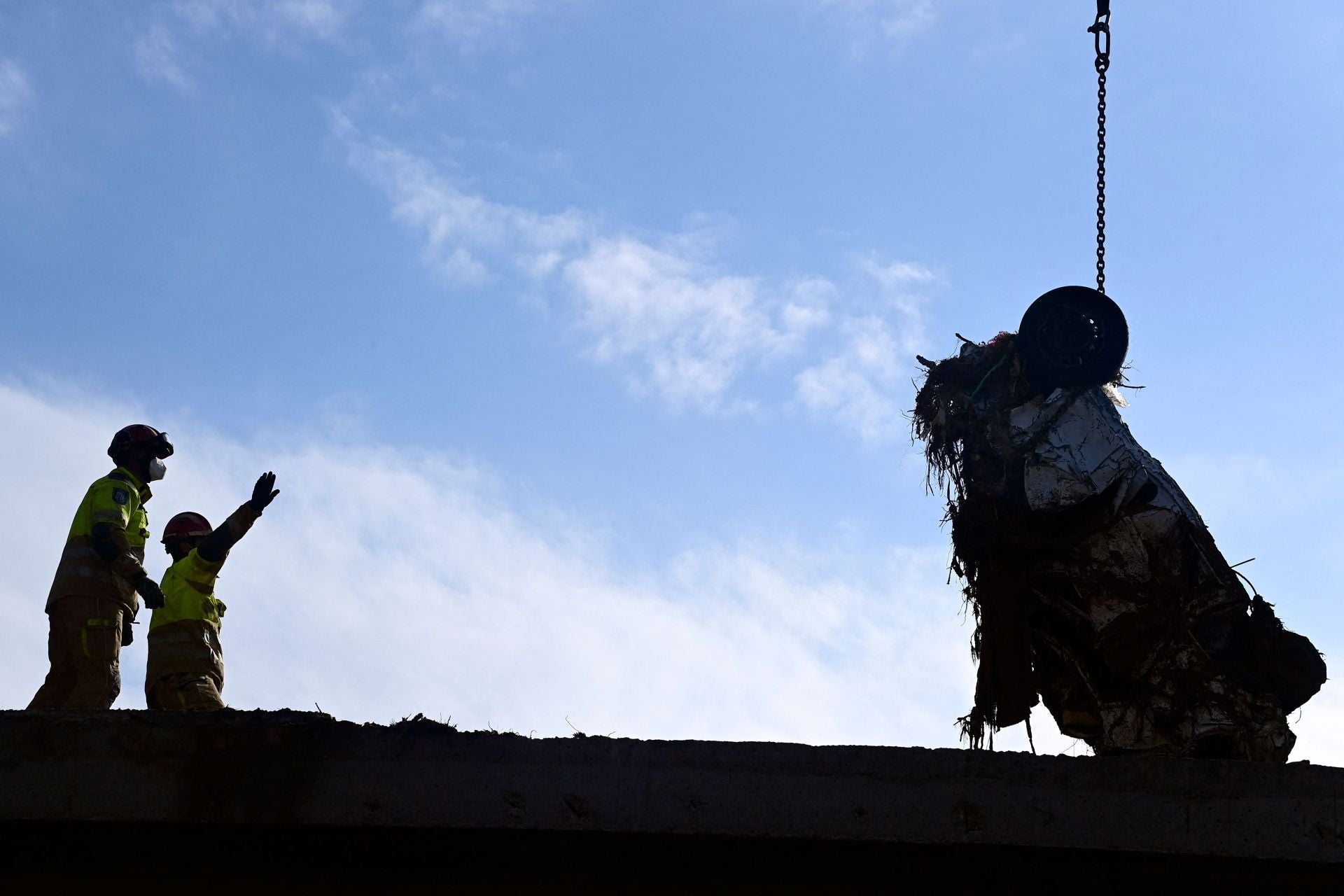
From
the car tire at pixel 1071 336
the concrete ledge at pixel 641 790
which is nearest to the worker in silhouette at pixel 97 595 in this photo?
the concrete ledge at pixel 641 790

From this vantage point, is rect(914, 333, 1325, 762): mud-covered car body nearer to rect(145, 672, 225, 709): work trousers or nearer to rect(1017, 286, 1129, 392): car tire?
rect(1017, 286, 1129, 392): car tire

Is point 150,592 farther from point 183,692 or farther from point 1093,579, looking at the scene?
point 1093,579

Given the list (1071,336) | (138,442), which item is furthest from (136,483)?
(1071,336)

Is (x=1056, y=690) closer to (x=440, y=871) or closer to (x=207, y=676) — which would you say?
(x=440, y=871)

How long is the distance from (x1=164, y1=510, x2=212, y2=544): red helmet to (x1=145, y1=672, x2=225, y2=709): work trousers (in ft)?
3.18

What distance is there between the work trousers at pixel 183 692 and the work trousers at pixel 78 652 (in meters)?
0.21

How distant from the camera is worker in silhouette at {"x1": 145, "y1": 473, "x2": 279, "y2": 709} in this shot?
309 inches

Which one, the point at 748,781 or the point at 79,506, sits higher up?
the point at 79,506

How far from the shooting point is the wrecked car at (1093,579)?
20.8 feet

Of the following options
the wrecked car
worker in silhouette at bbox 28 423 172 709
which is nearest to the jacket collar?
worker in silhouette at bbox 28 423 172 709

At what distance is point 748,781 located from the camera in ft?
13.0

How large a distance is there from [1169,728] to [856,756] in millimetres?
2774

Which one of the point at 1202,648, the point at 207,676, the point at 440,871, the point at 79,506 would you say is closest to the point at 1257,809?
the point at 440,871

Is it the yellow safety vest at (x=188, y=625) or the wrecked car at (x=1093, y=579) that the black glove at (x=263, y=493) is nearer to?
the yellow safety vest at (x=188, y=625)
